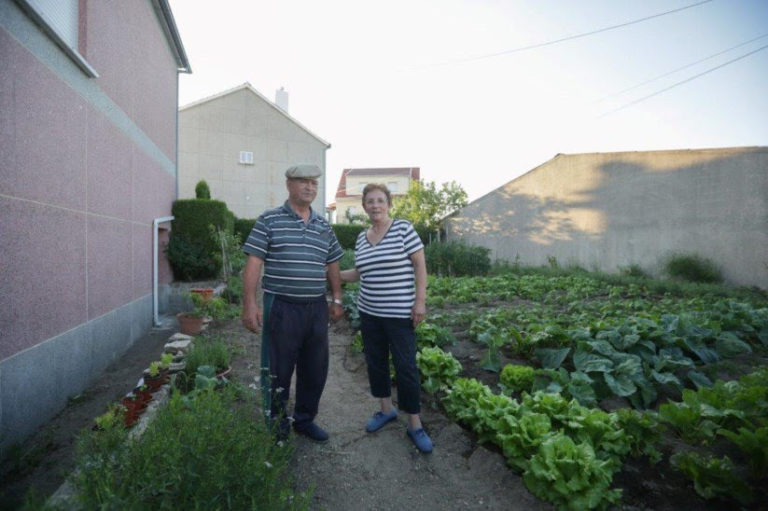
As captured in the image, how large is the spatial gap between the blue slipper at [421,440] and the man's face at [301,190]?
175 cm

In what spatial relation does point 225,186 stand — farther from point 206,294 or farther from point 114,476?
point 114,476

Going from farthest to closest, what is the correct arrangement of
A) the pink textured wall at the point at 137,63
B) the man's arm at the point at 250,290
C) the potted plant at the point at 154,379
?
1. the pink textured wall at the point at 137,63
2. the potted plant at the point at 154,379
3. the man's arm at the point at 250,290

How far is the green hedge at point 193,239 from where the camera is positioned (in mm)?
8758

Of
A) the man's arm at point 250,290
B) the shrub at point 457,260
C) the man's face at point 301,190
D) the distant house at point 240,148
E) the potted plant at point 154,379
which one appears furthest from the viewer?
the distant house at point 240,148

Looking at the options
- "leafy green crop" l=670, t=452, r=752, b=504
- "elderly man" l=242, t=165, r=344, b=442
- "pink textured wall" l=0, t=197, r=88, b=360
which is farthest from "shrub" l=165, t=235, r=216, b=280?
"leafy green crop" l=670, t=452, r=752, b=504

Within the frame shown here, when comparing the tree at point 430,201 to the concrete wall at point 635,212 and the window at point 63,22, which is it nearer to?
the concrete wall at point 635,212

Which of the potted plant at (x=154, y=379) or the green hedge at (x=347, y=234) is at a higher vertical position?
the green hedge at (x=347, y=234)

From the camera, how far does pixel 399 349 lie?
269 cm

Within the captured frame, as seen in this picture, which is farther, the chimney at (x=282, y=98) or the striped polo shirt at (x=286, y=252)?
the chimney at (x=282, y=98)

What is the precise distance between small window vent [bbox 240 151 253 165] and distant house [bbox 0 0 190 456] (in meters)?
12.4

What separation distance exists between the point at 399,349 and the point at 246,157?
17.8m

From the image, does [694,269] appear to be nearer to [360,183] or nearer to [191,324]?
[191,324]

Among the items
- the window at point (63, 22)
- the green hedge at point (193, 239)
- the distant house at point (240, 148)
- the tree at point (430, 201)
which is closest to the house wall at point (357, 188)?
the tree at point (430, 201)

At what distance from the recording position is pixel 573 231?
52.1 feet
